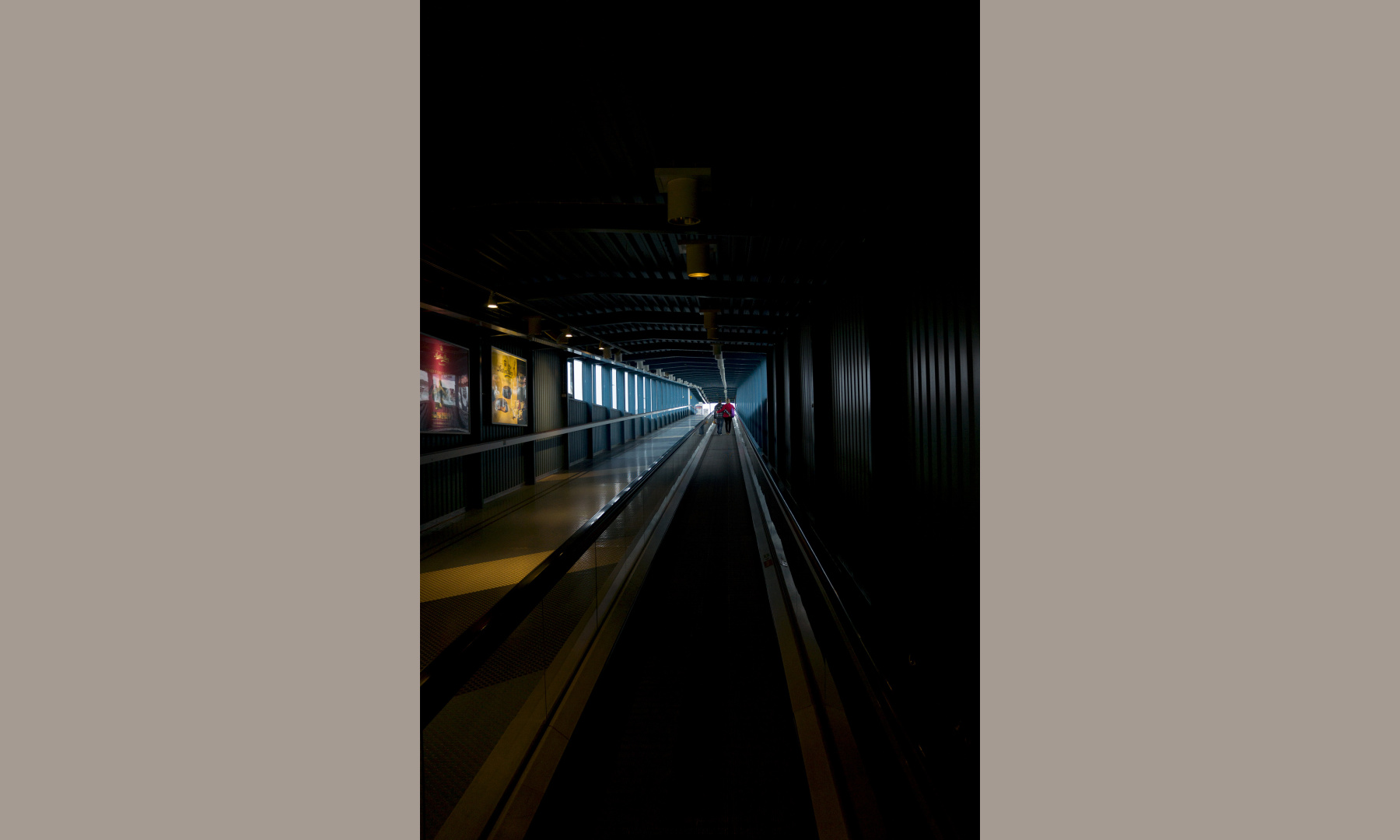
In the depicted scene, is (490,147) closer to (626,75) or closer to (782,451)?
(626,75)

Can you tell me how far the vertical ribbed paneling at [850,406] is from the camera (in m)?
4.26

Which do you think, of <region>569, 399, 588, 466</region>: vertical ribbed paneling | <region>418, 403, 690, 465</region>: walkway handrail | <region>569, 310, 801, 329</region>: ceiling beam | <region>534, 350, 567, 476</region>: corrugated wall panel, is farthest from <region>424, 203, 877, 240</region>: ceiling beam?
<region>569, 399, 588, 466</region>: vertical ribbed paneling

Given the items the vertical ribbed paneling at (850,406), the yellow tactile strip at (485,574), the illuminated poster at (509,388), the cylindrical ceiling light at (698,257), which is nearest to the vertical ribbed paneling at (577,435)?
Result: the illuminated poster at (509,388)

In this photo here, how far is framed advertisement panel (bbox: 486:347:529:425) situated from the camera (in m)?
9.73

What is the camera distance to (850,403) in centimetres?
496

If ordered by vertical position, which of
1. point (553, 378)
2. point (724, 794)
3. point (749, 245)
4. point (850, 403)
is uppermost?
point (749, 245)

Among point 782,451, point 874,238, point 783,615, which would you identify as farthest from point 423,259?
point 782,451

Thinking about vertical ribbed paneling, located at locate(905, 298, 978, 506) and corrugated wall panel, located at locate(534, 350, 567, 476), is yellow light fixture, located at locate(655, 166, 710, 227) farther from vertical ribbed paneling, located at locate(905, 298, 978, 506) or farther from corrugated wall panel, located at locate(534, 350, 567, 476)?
corrugated wall panel, located at locate(534, 350, 567, 476)

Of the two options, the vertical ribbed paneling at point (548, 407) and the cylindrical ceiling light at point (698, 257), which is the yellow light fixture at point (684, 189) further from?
the vertical ribbed paneling at point (548, 407)

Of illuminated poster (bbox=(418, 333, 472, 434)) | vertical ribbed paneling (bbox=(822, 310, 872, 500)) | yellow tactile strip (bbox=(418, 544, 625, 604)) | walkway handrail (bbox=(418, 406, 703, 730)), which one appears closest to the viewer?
A: walkway handrail (bbox=(418, 406, 703, 730))

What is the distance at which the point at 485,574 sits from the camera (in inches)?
220

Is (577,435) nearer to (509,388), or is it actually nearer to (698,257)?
(509,388)

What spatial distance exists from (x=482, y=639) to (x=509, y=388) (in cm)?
903

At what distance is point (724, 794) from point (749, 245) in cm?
573
